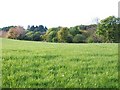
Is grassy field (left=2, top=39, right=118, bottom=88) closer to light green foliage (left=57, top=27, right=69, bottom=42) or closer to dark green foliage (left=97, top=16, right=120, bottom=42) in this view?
light green foliage (left=57, top=27, right=69, bottom=42)

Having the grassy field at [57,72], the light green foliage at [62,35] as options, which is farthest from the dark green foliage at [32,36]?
the grassy field at [57,72]

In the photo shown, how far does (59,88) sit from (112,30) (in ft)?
90.9

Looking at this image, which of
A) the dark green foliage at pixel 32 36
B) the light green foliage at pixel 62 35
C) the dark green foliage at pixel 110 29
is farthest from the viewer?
the dark green foliage at pixel 110 29

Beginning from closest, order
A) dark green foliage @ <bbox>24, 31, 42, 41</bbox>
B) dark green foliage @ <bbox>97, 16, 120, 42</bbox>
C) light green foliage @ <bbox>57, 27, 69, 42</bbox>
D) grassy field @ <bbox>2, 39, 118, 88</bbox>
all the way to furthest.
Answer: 1. grassy field @ <bbox>2, 39, 118, 88</bbox>
2. dark green foliage @ <bbox>24, 31, 42, 41</bbox>
3. light green foliage @ <bbox>57, 27, 69, 42</bbox>
4. dark green foliage @ <bbox>97, 16, 120, 42</bbox>

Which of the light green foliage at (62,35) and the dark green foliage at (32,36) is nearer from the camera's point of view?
the dark green foliage at (32,36)

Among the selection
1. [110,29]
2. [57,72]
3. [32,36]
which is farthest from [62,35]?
[110,29]

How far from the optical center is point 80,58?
1260cm

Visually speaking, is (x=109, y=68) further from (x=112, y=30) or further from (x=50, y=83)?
(x=112, y=30)

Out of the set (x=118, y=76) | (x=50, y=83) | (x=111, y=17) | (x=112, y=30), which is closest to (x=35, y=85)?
(x=50, y=83)

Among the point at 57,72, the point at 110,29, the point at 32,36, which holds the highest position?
the point at 110,29

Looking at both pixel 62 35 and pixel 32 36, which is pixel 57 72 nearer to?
pixel 32 36

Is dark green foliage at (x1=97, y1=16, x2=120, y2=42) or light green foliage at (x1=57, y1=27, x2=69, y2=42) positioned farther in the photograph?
dark green foliage at (x1=97, y1=16, x2=120, y2=42)

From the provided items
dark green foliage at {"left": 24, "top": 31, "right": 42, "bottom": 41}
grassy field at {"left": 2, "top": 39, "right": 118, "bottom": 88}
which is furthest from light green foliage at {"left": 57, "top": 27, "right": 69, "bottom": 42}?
grassy field at {"left": 2, "top": 39, "right": 118, "bottom": 88}

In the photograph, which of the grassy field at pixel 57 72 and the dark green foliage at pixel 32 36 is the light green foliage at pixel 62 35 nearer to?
the dark green foliage at pixel 32 36
